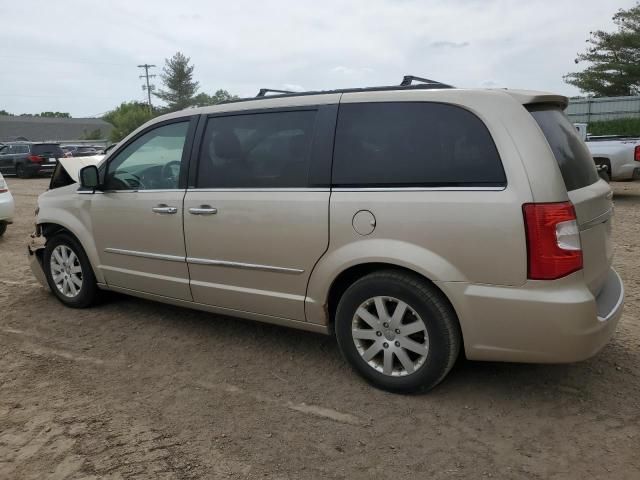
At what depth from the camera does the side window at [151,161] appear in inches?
166

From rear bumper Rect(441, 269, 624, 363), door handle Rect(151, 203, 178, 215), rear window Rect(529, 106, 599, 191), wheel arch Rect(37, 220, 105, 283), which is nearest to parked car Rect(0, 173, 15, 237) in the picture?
wheel arch Rect(37, 220, 105, 283)

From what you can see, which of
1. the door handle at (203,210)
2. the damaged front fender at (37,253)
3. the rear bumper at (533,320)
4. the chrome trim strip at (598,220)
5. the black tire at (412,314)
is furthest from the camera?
the damaged front fender at (37,253)

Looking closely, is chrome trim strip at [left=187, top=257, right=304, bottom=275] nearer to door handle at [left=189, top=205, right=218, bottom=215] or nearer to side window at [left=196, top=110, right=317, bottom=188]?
door handle at [left=189, top=205, right=218, bottom=215]

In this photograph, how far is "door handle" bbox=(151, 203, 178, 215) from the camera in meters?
4.05

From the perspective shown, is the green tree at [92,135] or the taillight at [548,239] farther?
the green tree at [92,135]

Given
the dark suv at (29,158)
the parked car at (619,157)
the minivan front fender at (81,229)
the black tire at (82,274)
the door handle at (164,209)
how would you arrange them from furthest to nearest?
the dark suv at (29,158) < the parked car at (619,157) < the black tire at (82,274) < the minivan front fender at (81,229) < the door handle at (164,209)

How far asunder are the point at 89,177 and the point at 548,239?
140 inches

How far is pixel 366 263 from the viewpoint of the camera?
327cm

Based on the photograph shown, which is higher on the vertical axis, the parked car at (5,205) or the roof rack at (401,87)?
the roof rack at (401,87)

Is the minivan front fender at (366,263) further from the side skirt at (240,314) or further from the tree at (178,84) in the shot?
the tree at (178,84)

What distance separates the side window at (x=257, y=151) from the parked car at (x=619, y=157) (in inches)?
390

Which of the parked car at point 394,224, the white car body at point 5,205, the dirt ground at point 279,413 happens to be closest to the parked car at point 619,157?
the dirt ground at point 279,413

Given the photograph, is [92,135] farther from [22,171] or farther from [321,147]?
[321,147]

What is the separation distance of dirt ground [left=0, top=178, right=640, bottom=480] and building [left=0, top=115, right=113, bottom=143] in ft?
204
